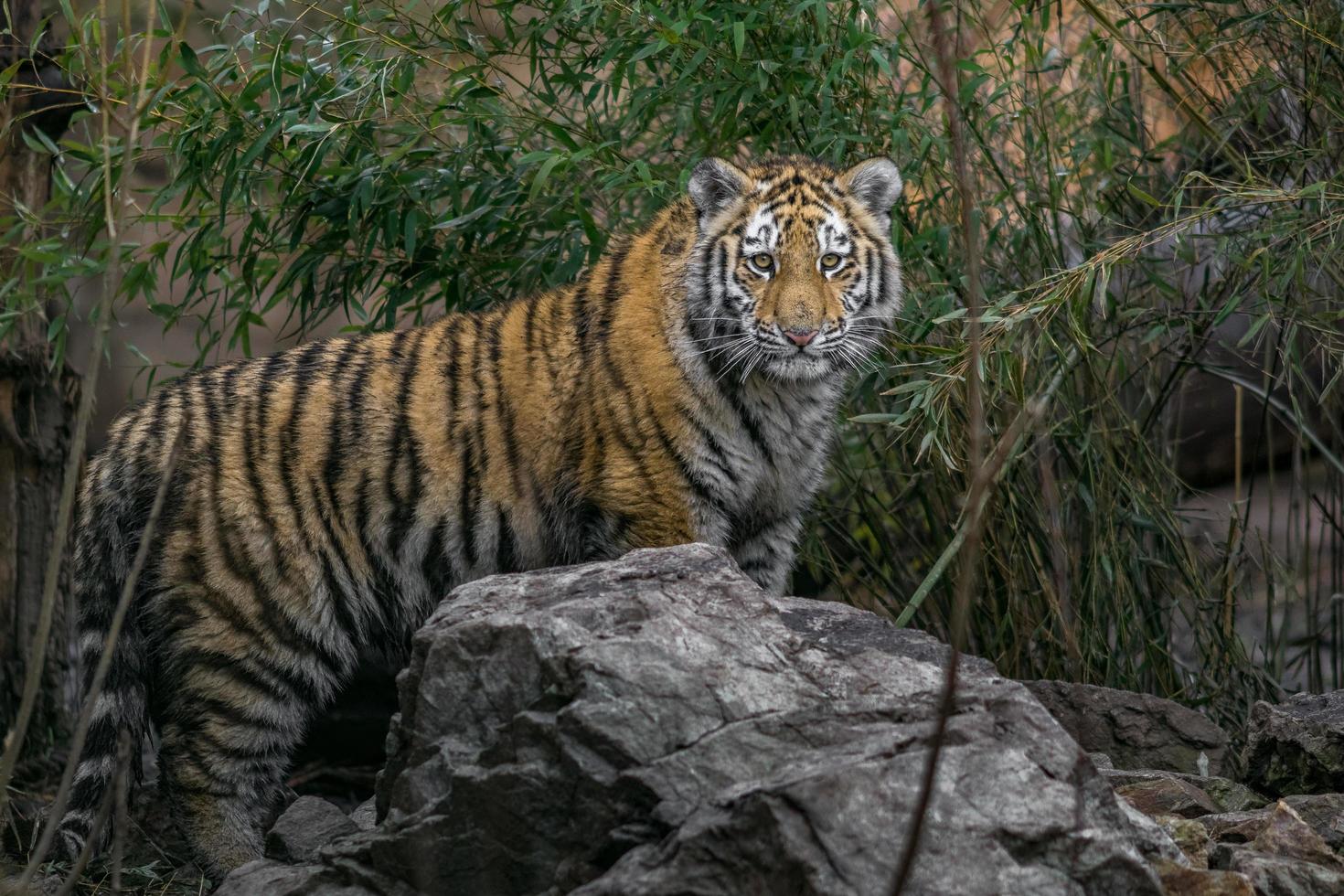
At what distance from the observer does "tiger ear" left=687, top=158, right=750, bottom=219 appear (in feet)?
12.4

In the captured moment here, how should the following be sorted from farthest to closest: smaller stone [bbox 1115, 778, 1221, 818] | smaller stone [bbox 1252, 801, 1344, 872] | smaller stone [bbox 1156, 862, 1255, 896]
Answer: smaller stone [bbox 1115, 778, 1221, 818] → smaller stone [bbox 1252, 801, 1344, 872] → smaller stone [bbox 1156, 862, 1255, 896]

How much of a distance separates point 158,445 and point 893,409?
84.0 inches

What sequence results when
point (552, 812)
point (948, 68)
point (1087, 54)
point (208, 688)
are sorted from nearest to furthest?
point (948, 68) < point (552, 812) < point (208, 688) < point (1087, 54)

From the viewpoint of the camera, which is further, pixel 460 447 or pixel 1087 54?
pixel 1087 54

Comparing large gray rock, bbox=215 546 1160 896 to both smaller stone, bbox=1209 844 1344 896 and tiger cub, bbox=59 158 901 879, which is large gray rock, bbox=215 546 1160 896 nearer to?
smaller stone, bbox=1209 844 1344 896

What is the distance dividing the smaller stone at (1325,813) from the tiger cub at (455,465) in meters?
1.43

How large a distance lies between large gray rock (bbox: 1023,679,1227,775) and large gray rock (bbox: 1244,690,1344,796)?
0.77 feet

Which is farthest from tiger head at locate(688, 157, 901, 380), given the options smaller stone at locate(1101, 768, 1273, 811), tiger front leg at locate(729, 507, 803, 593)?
smaller stone at locate(1101, 768, 1273, 811)

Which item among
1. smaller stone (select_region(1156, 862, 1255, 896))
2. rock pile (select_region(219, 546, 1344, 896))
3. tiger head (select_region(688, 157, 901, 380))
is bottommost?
smaller stone (select_region(1156, 862, 1255, 896))

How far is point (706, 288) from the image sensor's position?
377cm

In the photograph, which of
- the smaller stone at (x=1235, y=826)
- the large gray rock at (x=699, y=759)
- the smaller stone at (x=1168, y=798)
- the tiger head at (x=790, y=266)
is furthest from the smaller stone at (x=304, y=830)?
the smaller stone at (x=1235, y=826)

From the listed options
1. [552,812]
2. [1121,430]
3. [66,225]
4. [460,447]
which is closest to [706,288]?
[460,447]

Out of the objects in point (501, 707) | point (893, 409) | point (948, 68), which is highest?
point (948, 68)

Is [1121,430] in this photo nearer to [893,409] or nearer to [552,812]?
[893,409]
